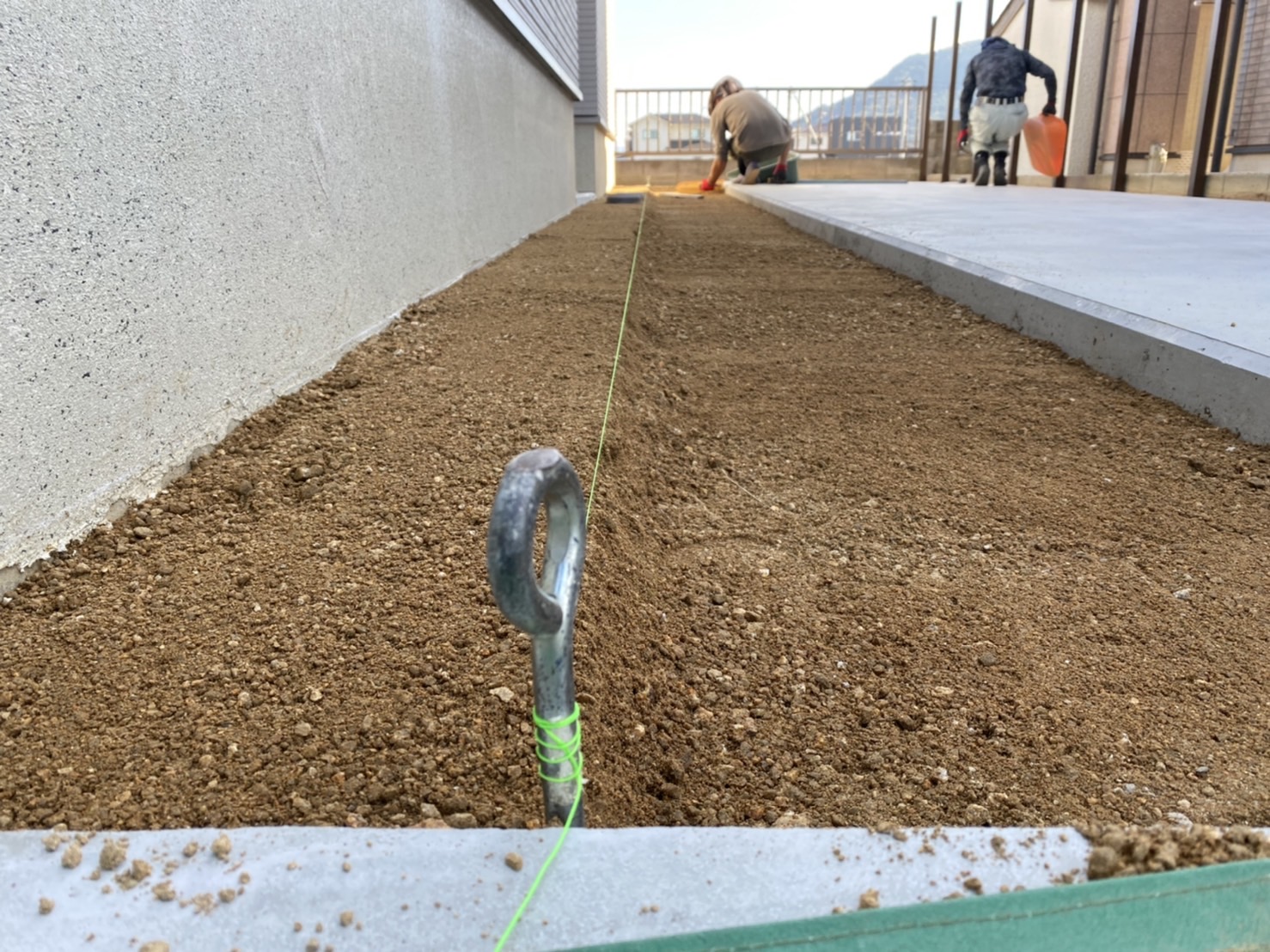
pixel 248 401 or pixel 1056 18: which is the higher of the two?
pixel 1056 18

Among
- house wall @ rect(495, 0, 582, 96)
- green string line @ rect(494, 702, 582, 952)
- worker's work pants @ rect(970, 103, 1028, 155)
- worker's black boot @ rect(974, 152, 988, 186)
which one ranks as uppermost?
house wall @ rect(495, 0, 582, 96)

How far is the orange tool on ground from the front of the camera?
12438 millimetres

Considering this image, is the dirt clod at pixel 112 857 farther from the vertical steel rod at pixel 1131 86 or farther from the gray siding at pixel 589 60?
the gray siding at pixel 589 60

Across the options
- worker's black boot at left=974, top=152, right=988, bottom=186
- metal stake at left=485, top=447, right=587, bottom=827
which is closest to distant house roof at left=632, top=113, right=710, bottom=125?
worker's black boot at left=974, top=152, right=988, bottom=186

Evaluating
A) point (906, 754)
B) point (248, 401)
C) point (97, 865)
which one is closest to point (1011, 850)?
point (906, 754)

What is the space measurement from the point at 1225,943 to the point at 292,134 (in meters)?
3.16

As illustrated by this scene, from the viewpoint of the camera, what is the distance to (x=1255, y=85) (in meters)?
9.83

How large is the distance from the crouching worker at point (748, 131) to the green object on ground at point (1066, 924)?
16453 mm

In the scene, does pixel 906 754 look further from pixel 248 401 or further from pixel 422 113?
pixel 422 113

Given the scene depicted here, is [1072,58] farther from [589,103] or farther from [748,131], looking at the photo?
[589,103]

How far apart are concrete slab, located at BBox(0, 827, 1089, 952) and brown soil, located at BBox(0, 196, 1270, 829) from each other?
0.45ft

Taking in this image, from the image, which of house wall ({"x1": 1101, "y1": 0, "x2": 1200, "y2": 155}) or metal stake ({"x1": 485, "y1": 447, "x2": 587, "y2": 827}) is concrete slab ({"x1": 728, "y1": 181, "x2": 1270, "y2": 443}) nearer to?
metal stake ({"x1": 485, "y1": 447, "x2": 587, "y2": 827})

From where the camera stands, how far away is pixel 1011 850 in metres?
1.01

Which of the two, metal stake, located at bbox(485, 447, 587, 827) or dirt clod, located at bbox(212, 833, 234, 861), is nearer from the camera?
metal stake, located at bbox(485, 447, 587, 827)
